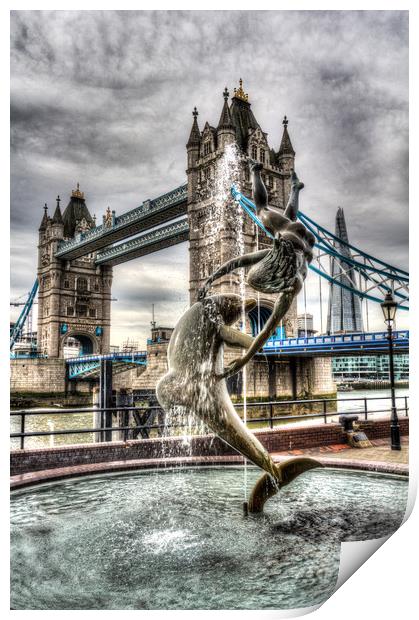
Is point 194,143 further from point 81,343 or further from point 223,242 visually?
point 81,343

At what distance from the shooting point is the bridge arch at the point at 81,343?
48.4m

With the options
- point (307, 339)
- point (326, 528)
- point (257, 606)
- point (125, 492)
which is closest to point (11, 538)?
point (125, 492)

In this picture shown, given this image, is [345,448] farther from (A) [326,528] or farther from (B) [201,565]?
(B) [201,565]

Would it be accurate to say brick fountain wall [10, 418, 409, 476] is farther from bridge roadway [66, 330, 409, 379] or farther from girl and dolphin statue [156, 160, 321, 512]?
bridge roadway [66, 330, 409, 379]

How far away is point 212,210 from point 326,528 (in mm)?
25733

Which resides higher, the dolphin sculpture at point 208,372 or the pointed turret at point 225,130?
the pointed turret at point 225,130

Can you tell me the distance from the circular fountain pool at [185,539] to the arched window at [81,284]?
43.5 m

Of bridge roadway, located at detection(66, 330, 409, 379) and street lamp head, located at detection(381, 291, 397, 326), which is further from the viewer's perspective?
bridge roadway, located at detection(66, 330, 409, 379)

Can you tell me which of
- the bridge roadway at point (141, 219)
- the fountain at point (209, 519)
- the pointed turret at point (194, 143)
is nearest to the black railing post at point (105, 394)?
the fountain at point (209, 519)

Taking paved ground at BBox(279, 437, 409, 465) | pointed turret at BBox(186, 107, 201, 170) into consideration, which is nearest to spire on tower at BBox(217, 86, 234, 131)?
pointed turret at BBox(186, 107, 201, 170)

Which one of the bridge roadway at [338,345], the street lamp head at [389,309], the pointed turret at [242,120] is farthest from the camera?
the pointed turret at [242,120]

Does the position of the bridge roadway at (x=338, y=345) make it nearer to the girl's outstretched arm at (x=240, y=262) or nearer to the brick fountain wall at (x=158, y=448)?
the brick fountain wall at (x=158, y=448)

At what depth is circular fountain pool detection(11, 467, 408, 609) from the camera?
8.54 ft

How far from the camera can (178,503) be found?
407cm
